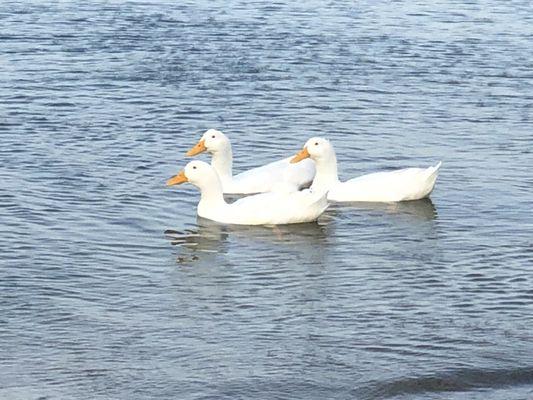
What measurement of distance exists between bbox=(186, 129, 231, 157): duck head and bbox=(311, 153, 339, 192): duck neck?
110 cm

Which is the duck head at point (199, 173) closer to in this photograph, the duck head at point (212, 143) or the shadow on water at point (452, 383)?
the duck head at point (212, 143)

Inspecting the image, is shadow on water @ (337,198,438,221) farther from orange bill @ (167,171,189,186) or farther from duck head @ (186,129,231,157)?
orange bill @ (167,171,189,186)

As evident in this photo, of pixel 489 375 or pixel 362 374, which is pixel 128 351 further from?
pixel 489 375

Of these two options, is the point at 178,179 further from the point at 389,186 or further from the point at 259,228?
the point at 389,186

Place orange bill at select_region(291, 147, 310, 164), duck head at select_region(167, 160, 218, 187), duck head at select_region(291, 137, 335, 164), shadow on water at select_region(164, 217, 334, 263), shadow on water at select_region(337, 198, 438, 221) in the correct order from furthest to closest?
orange bill at select_region(291, 147, 310, 164), duck head at select_region(291, 137, 335, 164), shadow on water at select_region(337, 198, 438, 221), duck head at select_region(167, 160, 218, 187), shadow on water at select_region(164, 217, 334, 263)

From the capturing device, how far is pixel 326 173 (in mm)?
17516

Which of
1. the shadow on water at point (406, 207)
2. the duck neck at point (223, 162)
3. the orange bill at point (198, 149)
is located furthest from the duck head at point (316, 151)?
the orange bill at point (198, 149)

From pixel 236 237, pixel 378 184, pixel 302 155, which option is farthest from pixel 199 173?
pixel 378 184

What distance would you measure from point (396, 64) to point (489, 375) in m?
13.6

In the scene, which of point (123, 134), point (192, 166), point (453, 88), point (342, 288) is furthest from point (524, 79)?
point (342, 288)

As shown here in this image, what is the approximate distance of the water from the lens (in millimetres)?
11750

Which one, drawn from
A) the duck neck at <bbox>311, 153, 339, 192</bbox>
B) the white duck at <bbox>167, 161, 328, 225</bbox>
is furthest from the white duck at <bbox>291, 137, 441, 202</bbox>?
the white duck at <bbox>167, 161, 328, 225</bbox>

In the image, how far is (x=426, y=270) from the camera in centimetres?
1445

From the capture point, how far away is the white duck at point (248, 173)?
17.5 metres
